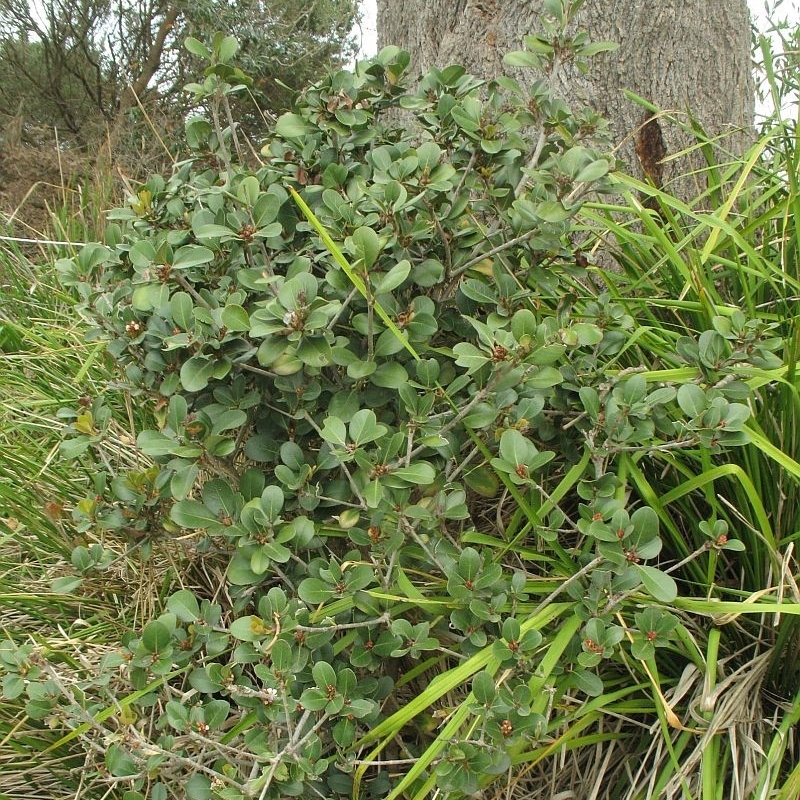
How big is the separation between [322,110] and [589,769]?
1399mm

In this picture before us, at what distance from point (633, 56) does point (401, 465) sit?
61.2 inches

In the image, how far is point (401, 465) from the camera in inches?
54.1

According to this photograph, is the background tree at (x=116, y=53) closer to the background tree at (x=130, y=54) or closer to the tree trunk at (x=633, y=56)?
the background tree at (x=130, y=54)

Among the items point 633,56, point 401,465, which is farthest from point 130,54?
point 401,465

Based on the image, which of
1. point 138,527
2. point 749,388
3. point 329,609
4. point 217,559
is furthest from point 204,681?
point 749,388

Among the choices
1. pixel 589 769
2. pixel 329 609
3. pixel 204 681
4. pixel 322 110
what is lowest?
pixel 589 769

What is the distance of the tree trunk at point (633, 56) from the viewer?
226 centimetres

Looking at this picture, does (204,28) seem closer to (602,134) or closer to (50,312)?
(50,312)

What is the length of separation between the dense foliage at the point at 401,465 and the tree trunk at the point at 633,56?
606 mm

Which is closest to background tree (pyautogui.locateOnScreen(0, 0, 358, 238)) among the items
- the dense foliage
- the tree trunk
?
the tree trunk

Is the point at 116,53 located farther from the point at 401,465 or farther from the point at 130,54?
the point at 401,465

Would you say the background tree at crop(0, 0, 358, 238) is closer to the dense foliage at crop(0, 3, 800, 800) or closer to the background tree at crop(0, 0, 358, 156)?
the background tree at crop(0, 0, 358, 156)

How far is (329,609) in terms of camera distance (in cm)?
145

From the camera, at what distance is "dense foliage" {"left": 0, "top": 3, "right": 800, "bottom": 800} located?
4.31ft
